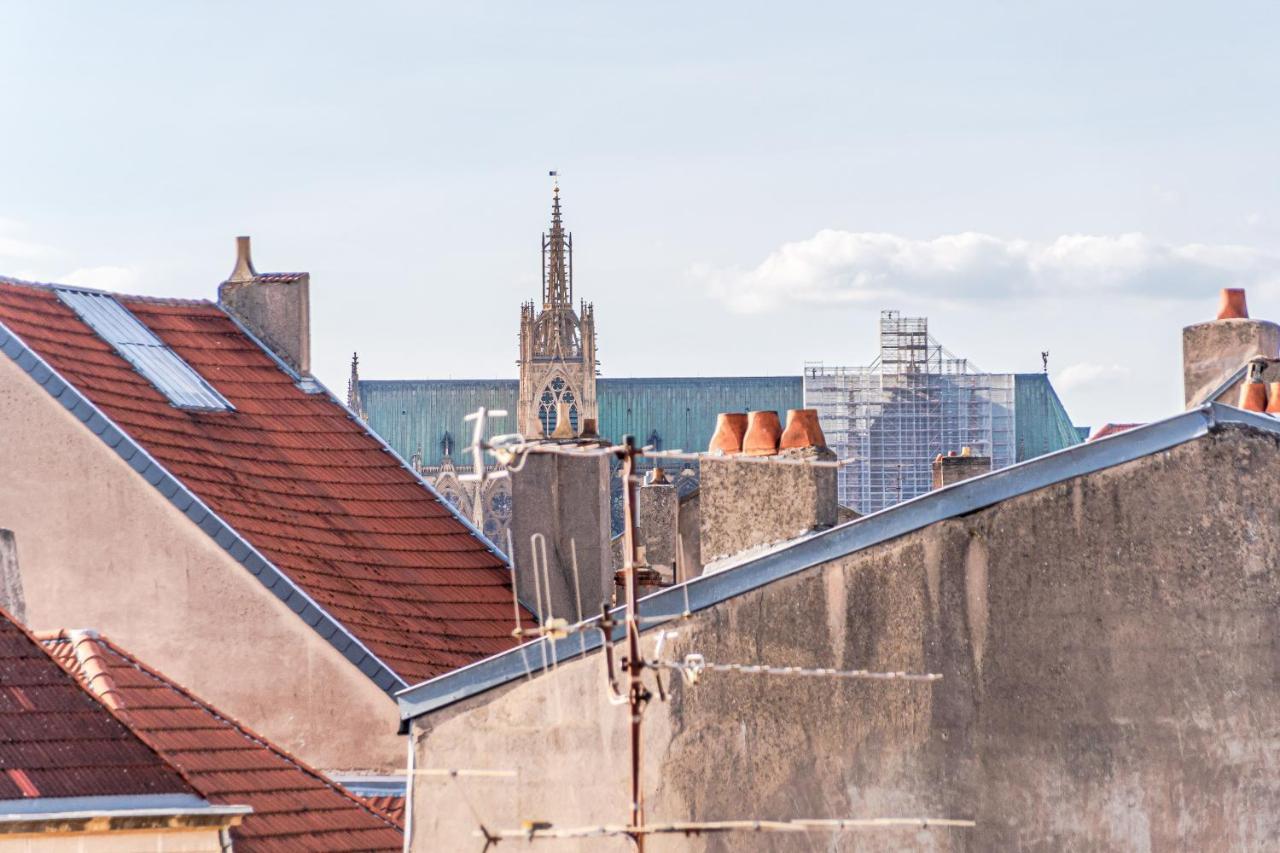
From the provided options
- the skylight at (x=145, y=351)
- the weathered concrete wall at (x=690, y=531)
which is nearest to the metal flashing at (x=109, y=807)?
the skylight at (x=145, y=351)

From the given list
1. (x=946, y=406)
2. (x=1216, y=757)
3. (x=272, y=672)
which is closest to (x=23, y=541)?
(x=272, y=672)

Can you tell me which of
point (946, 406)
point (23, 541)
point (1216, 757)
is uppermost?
point (946, 406)

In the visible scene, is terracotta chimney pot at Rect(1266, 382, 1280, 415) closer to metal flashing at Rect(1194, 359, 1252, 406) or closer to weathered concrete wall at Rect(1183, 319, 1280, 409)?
metal flashing at Rect(1194, 359, 1252, 406)

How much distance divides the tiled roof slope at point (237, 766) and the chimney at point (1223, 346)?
9.09 metres

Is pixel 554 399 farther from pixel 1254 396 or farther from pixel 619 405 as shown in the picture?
pixel 1254 396

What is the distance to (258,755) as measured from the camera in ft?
63.2

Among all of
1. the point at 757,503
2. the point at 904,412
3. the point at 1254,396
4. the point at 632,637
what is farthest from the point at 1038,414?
the point at 632,637

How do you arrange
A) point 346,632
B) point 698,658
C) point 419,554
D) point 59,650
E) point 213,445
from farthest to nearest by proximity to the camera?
point 419,554
point 213,445
point 346,632
point 59,650
point 698,658

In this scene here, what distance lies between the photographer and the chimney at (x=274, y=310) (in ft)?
95.7

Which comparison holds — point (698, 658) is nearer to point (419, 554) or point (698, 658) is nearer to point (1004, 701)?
point (1004, 701)

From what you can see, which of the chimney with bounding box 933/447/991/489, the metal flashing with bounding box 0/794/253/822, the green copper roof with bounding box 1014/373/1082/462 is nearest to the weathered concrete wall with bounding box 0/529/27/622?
the metal flashing with bounding box 0/794/253/822

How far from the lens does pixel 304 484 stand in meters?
26.1

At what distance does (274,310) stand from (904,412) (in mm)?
82226

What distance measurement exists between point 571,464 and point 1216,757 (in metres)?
Result: 12.3
